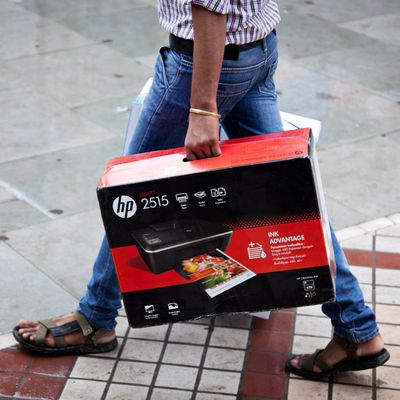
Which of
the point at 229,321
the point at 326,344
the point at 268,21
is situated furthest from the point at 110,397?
the point at 268,21

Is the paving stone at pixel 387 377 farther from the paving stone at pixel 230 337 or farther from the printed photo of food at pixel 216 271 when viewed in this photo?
the printed photo of food at pixel 216 271

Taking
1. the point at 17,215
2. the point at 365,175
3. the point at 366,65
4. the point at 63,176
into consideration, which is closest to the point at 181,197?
the point at 17,215

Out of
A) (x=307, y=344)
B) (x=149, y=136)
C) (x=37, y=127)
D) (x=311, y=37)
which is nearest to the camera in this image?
(x=149, y=136)

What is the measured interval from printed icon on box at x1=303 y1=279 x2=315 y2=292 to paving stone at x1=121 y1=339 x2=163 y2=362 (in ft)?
2.94

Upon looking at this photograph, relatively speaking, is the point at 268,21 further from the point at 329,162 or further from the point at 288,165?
the point at 329,162

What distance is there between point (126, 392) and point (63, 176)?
83.6 inches

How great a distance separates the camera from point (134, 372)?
337 cm

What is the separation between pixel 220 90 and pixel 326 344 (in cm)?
126

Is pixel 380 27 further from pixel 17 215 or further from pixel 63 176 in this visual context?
pixel 17 215

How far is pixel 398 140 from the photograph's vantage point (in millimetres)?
5684

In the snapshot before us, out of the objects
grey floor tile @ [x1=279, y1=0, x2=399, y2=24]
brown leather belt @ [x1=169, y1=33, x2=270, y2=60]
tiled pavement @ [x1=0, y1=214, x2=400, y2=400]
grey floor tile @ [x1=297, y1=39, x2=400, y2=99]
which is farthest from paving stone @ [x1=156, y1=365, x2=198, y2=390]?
grey floor tile @ [x1=279, y1=0, x2=399, y2=24]

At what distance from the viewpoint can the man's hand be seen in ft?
8.98

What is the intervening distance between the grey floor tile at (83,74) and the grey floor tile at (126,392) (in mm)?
3251

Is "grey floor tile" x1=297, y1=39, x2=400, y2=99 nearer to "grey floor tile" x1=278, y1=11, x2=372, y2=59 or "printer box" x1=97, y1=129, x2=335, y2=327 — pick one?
"grey floor tile" x1=278, y1=11, x2=372, y2=59
